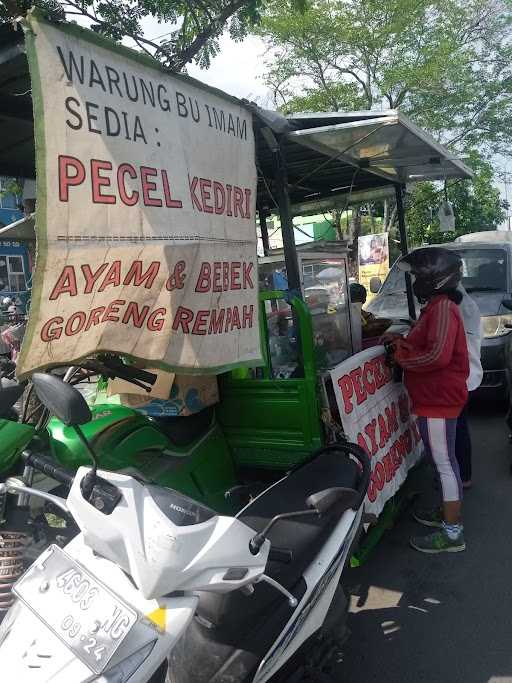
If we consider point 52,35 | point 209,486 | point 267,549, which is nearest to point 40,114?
point 52,35

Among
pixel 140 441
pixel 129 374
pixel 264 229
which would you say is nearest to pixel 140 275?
pixel 129 374

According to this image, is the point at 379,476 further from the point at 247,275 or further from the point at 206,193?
the point at 206,193

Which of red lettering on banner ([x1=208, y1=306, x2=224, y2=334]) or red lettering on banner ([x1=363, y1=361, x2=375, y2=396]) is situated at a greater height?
red lettering on banner ([x1=208, y1=306, x2=224, y2=334])

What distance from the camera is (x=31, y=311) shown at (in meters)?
1.79

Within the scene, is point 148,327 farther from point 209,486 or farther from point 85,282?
point 209,486

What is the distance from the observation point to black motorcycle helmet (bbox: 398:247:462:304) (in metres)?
3.30

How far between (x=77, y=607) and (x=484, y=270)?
20.8ft

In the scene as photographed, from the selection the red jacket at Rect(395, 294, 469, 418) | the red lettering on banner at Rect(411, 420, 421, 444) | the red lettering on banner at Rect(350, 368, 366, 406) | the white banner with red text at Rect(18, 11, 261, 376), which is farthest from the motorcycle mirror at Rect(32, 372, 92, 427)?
the red lettering on banner at Rect(411, 420, 421, 444)

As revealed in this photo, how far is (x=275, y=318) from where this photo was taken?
133 inches

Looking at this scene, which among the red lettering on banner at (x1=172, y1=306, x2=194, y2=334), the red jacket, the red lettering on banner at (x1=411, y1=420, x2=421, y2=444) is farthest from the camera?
the red lettering on banner at (x1=411, y1=420, x2=421, y2=444)

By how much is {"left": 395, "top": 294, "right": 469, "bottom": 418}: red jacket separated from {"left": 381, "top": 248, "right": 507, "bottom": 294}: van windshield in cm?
350

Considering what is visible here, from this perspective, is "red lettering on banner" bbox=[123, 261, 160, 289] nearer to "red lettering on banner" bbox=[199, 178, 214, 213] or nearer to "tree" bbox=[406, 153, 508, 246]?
"red lettering on banner" bbox=[199, 178, 214, 213]

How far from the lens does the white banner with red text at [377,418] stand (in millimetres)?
3076

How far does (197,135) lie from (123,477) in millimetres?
1427
